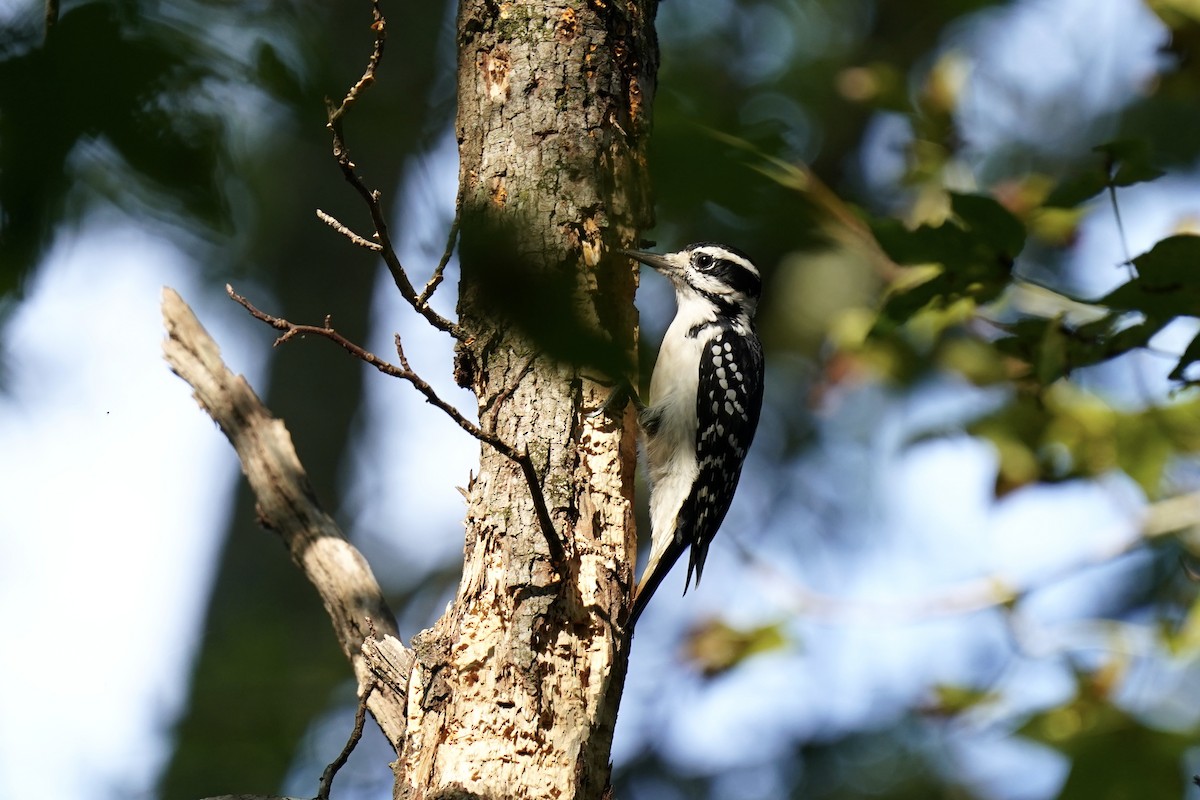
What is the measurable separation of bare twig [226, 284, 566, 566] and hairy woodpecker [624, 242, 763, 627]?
175cm

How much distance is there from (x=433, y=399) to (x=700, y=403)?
104 inches

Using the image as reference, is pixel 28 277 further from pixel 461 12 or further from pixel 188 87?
pixel 461 12

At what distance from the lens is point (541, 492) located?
2.61 meters

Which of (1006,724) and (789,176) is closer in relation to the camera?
(789,176)

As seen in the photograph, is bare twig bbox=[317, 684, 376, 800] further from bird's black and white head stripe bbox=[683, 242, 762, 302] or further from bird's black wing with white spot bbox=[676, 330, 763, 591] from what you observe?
bird's black and white head stripe bbox=[683, 242, 762, 302]

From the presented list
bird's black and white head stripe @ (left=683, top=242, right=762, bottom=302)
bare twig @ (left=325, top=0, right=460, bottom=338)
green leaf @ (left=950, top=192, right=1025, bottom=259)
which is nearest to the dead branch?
bare twig @ (left=325, top=0, right=460, bottom=338)

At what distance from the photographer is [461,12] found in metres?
Answer: 3.28

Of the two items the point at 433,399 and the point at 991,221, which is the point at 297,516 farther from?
the point at 991,221

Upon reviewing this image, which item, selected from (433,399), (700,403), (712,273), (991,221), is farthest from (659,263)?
(433,399)

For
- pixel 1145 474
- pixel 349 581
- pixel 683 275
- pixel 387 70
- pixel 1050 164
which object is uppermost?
pixel 1050 164

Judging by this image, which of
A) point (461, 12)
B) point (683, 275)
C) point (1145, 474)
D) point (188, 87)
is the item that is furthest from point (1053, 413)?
point (188, 87)

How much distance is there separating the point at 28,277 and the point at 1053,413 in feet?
13.9

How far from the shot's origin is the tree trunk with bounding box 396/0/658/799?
2.70m

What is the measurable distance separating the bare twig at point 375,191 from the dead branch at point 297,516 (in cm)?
97
